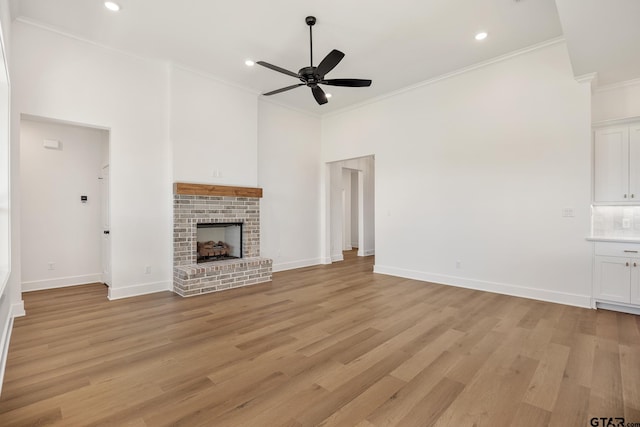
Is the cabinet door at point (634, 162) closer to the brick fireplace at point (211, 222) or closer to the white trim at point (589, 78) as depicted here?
the white trim at point (589, 78)

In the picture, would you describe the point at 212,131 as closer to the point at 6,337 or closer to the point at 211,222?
the point at 211,222

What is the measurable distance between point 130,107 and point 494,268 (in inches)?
229

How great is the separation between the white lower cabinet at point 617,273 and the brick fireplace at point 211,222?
180 inches

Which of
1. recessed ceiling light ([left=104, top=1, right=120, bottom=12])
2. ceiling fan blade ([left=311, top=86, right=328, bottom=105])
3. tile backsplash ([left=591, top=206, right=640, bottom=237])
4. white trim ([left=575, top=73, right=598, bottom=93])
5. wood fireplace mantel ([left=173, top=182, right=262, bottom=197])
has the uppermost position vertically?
recessed ceiling light ([left=104, top=1, right=120, bottom=12])

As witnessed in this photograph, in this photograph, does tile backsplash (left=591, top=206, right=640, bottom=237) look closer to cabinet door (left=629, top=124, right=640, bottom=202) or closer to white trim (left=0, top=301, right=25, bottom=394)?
cabinet door (left=629, top=124, right=640, bottom=202)

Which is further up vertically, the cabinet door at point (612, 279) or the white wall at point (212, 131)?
the white wall at point (212, 131)

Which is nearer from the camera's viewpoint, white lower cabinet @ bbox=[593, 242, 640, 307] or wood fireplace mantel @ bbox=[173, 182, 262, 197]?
white lower cabinet @ bbox=[593, 242, 640, 307]

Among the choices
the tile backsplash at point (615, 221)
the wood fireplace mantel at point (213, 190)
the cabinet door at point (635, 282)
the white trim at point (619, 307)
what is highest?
the wood fireplace mantel at point (213, 190)

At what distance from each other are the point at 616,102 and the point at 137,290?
23.1ft

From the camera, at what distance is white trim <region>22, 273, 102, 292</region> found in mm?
4570

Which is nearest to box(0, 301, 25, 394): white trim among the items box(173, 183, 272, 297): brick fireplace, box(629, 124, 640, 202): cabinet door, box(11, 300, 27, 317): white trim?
box(11, 300, 27, 317): white trim

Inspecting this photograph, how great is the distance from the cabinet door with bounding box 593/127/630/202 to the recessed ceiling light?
5941 mm

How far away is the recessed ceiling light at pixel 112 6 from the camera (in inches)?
130

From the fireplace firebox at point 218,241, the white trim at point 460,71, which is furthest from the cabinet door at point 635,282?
the fireplace firebox at point 218,241
